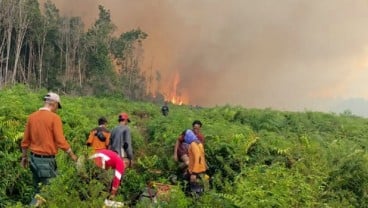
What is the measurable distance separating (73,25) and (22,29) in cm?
1106

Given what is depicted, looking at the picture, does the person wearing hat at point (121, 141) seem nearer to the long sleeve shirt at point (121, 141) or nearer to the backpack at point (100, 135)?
the long sleeve shirt at point (121, 141)

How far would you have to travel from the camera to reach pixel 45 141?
7.85 meters

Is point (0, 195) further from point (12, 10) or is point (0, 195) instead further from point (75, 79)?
point (75, 79)

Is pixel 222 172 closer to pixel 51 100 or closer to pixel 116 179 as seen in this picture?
pixel 116 179

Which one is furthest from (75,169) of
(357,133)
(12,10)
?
(12,10)

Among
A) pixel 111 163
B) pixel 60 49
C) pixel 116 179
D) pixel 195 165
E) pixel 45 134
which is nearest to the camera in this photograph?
pixel 45 134

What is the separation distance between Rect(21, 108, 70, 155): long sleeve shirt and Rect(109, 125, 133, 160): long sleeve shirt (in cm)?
276

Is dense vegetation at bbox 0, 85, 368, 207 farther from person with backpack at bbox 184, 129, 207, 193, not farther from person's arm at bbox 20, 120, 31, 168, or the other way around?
person's arm at bbox 20, 120, 31, 168

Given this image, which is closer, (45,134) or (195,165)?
(45,134)

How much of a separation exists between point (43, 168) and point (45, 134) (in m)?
0.50

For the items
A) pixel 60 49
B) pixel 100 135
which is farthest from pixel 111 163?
pixel 60 49

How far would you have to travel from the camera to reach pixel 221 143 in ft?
40.1

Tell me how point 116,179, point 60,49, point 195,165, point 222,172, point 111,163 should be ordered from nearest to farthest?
point 116,179 → point 111,163 → point 195,165 → point 222,172 → point 60,49

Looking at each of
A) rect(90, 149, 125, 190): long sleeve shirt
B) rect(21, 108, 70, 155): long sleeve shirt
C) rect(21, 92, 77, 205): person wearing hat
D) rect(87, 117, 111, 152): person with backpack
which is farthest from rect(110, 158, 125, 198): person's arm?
rect(87, 117, 111, 152): person with backpack
